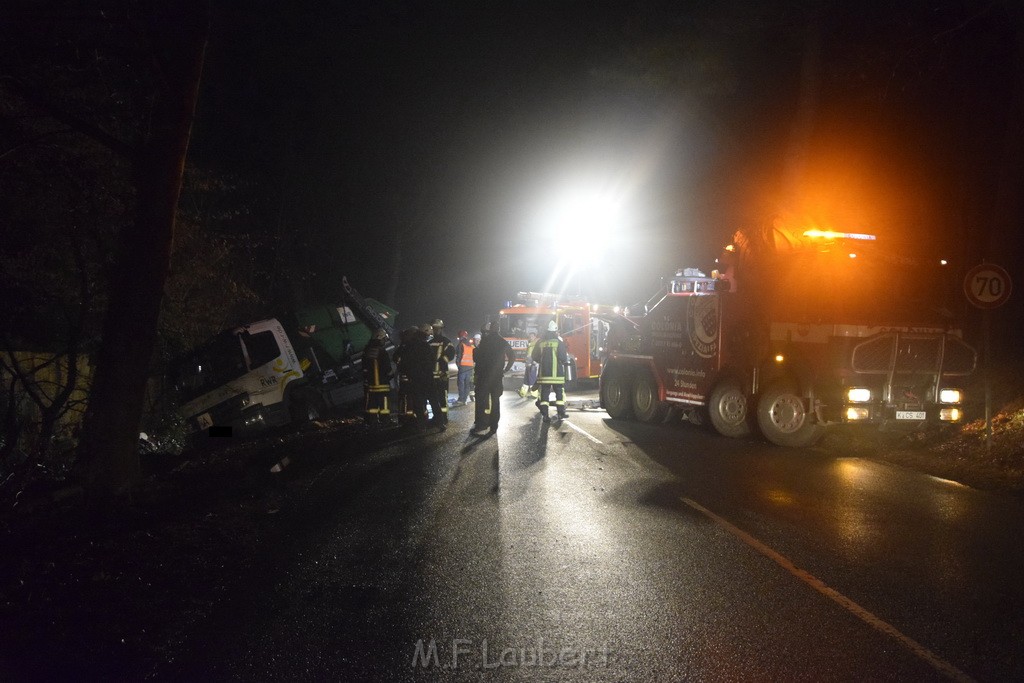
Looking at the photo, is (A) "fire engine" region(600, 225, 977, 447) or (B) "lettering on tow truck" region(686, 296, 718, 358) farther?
(B) "lettering on tow truck" region(686, 296, 718, 358)

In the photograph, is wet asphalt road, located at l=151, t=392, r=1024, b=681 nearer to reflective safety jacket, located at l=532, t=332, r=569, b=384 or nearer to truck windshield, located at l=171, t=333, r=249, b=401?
reflective safety jacket, located at l=532, t=332, r=569, b=384

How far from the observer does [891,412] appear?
11555mm

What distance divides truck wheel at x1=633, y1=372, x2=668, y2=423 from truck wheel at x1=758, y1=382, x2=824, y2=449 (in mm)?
3291

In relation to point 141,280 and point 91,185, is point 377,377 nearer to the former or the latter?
point 91,185

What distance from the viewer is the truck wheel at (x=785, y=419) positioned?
12.3m

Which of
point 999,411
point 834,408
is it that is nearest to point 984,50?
point 999,411

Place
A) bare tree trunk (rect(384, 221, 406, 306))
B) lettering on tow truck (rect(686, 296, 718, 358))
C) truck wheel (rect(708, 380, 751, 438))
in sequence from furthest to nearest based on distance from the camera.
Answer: bare tree trunk (rect(384, 221, 406, 306)) < lettering on tow truck (rect(686, 296, 718, 358)) < truck wheel (rect(708, 380, 751, 438))

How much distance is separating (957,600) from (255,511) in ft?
19.7

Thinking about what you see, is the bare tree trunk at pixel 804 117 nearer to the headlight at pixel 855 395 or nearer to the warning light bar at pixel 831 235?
the warning light bar at pixel 831 235

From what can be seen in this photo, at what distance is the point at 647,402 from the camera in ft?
53.2

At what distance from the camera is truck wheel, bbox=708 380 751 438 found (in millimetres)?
13383

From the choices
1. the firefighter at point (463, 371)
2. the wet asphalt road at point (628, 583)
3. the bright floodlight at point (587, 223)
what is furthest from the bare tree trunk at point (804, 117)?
the bright floodlight at point (587, 223)

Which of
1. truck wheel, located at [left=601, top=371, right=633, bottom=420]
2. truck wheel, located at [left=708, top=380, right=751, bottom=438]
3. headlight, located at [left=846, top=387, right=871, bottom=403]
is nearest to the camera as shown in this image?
headlight, located at [left=846, top=387, right=871, bottom=403]

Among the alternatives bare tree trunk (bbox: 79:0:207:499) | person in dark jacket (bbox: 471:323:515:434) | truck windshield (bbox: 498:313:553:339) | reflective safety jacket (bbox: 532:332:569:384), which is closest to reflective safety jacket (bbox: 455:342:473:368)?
truck windshield (bbox: 498:313:553:339)
